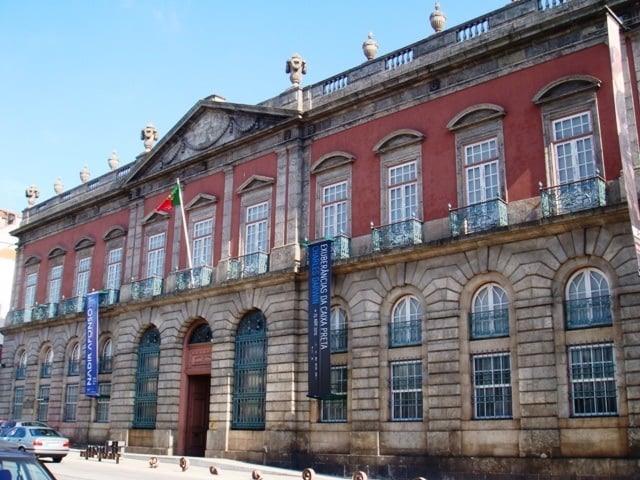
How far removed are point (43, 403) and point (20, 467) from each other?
30.5m

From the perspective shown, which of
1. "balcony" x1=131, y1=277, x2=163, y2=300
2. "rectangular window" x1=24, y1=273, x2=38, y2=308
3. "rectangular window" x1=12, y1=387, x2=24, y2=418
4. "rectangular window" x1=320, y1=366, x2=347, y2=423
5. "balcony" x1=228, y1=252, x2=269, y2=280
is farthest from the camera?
"rectangular window" x1=24, y1=273, x2=38, y2=308

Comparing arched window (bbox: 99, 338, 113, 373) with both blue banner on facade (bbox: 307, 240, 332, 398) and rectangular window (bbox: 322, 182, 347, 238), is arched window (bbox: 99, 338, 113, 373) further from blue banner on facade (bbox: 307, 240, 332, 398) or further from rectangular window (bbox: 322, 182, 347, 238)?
rectangular window (bbox: 322, 182, 347, 238)

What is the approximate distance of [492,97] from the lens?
2100 cm

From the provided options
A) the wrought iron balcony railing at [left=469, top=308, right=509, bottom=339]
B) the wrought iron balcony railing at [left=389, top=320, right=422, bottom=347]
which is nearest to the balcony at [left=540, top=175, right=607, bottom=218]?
the wrought iron balcony railing at [left=469, top=308, right=509, bottom=339]

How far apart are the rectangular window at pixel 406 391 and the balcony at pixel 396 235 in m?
3.42

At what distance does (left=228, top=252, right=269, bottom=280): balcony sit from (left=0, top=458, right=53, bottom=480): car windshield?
18.4m

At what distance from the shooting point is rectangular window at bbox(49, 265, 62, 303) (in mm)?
36000

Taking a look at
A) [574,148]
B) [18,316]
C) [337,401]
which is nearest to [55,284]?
[18,316]

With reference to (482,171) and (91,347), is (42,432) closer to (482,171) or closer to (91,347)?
(91,347)

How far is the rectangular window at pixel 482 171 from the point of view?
20.6 m

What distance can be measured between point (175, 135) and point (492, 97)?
1439 cm

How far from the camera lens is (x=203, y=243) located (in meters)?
28.5

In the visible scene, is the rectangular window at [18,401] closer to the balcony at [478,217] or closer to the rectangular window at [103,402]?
the rectangular window at [103,402]

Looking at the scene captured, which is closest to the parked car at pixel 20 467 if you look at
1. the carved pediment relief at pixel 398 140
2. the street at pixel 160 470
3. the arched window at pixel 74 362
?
the street at pixel 160 470
